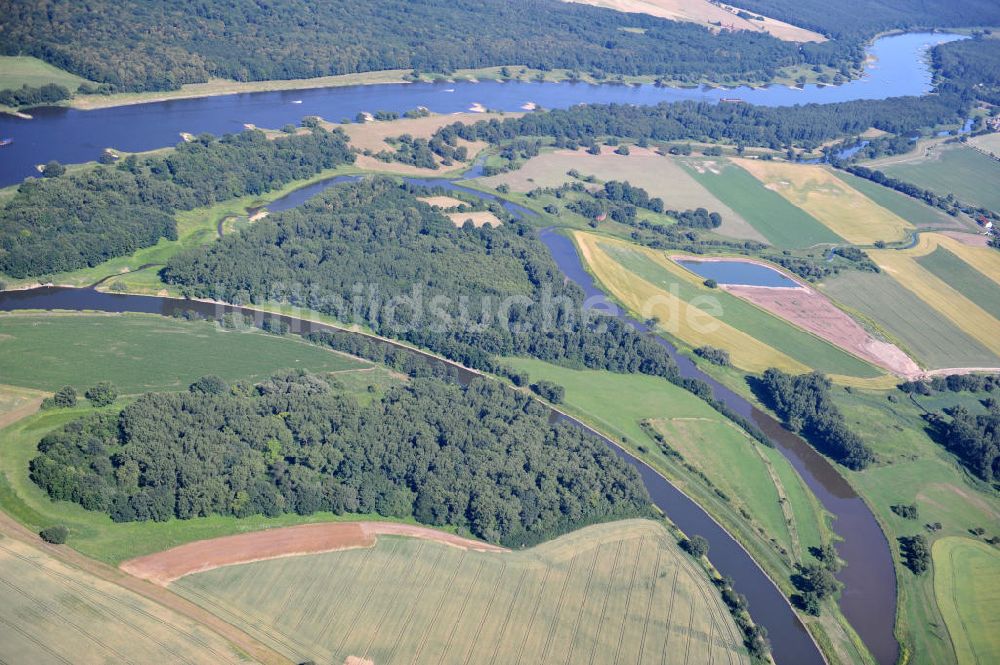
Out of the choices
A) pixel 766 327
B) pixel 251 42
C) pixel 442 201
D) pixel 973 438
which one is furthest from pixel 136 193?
pixel 973 438

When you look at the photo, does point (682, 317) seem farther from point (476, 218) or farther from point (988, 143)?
point (988, 143)

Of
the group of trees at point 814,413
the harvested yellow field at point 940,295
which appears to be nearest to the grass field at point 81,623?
the group of trees at point 814,413

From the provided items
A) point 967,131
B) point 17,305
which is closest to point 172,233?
point 17,305

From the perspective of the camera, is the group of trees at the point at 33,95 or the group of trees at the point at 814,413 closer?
the group of trees at the point at 814,413

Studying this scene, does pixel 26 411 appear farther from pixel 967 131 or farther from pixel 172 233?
pixel 967 131

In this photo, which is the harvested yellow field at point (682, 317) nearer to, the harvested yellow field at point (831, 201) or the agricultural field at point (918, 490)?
the agricultural field at point (918, 490)

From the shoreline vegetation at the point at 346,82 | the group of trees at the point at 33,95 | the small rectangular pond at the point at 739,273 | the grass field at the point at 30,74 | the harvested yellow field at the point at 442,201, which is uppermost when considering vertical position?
the grass field at the point at 30,74
